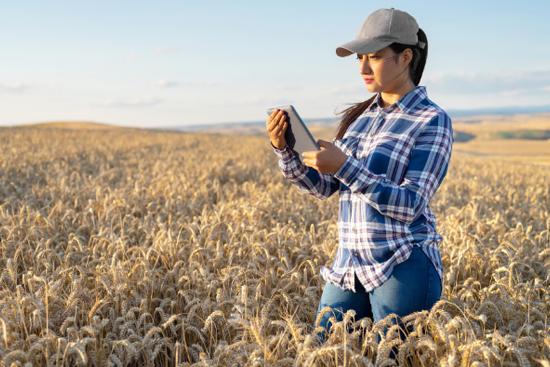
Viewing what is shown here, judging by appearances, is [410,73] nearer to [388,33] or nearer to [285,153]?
[388,33]

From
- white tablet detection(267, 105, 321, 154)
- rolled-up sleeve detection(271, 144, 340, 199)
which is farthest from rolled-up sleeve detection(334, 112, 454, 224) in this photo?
rolled-up sleeve detection(271, 144, 340, 199)

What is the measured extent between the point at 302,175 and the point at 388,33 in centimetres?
93

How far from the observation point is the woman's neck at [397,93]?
2.83 m

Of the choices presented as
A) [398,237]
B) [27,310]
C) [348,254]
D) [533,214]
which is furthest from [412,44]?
[533,214]

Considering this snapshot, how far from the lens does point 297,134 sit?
264 centimetres

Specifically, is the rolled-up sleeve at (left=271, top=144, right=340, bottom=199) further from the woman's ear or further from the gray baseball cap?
the woman's ear

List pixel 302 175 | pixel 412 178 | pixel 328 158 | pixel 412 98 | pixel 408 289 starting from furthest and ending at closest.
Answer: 1. pixel 302 175
2. pixel 412 98
3. pixel 408 289
4. pixel 412 178
5. pixel 328 158

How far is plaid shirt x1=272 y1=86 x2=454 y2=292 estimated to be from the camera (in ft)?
8.02

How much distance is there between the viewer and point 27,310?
130 inches

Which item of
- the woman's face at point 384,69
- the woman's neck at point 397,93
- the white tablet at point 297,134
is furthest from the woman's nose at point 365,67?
the white tablet at point 297,134

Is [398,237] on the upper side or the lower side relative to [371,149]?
lower

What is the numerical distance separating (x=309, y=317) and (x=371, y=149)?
4.99 feet

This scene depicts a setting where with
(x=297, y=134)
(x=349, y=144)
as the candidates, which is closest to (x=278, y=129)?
(x=297, y=134)

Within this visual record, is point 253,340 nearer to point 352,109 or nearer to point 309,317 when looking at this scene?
point 309,317
